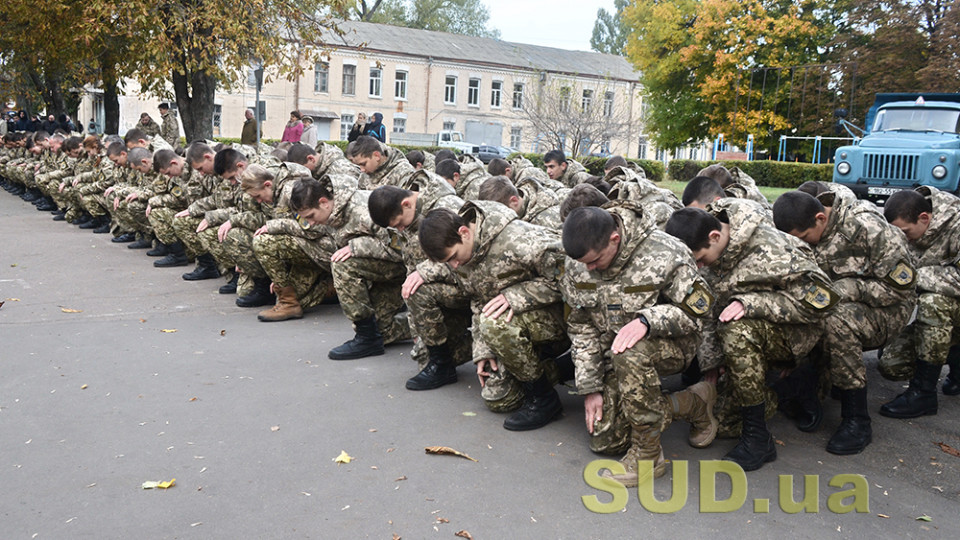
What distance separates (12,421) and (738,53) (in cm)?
3223

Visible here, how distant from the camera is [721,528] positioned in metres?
3.56

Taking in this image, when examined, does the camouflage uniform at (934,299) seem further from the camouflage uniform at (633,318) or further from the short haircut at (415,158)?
the short haircut at (415,158)

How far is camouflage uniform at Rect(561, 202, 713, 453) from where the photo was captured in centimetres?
398

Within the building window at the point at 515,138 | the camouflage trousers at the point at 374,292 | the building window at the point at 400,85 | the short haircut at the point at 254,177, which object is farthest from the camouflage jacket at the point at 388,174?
the building window at the point at 515,138

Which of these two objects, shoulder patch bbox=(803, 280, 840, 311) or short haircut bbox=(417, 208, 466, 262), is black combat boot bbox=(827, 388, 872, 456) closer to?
shoulder patch bbox=(803, 280, 840, 311)

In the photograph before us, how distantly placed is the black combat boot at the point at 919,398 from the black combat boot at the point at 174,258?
8081mm

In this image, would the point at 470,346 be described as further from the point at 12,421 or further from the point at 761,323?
the point at 12,421

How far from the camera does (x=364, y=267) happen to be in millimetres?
6367

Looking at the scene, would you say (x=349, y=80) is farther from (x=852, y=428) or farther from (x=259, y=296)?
(x=852, y=428)

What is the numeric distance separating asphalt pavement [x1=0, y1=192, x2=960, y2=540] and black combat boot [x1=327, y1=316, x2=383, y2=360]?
11 centimetres

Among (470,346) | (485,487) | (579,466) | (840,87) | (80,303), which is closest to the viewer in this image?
(485,487)

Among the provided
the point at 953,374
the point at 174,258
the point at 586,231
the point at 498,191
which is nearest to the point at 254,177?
the point at 498,191

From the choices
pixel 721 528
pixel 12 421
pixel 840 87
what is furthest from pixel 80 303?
pixel 840 87

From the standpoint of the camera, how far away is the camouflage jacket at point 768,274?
4.13m
